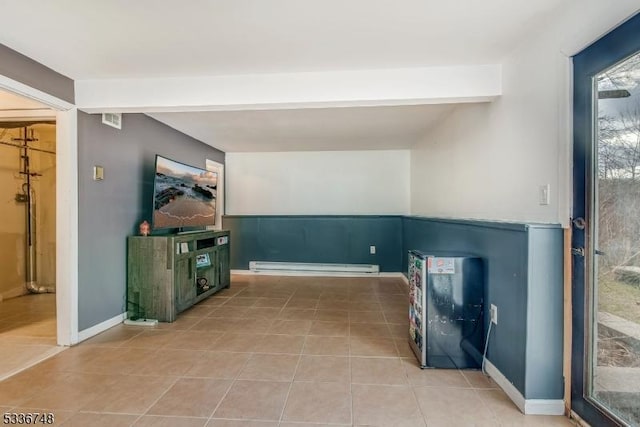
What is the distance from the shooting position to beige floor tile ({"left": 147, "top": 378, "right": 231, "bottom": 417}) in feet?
5.62

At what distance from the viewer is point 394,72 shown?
2330 mm

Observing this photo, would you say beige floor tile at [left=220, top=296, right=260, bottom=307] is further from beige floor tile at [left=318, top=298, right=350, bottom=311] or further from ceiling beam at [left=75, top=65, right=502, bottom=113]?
ceiling beam at [left=75, top=65, right=502, bottom=113]

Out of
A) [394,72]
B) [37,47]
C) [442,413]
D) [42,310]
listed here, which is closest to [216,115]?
[37,47]

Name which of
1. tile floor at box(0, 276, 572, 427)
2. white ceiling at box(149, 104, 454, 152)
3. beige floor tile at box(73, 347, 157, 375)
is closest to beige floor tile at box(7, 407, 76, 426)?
tile floor at box(0, 276, 572, 427)

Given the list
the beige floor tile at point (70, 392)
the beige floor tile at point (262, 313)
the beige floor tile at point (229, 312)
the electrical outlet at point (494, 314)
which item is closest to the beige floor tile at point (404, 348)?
the electrical outlet at point (494, 314)

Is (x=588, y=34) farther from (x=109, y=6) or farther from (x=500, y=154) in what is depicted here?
(x=109, y=6)

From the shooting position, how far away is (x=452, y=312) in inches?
85.4

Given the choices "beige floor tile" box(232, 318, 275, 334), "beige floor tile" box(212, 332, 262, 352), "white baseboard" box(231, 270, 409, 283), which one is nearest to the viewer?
"beige floor tile" box(212, 332, 262, 352)

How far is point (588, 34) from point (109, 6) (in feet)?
8.04

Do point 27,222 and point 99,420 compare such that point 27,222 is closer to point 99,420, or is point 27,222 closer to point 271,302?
point 271,302

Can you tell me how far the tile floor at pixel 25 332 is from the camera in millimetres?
2291

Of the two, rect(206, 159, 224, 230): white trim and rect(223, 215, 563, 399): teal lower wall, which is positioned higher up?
rect(206, 159, 224, 230): white trim

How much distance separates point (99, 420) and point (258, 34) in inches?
94.0

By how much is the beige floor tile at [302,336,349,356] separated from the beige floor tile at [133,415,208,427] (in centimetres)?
96
